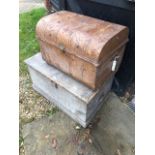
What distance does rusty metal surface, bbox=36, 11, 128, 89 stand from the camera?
1.57 meters

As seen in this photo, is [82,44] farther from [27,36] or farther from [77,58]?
[27,36]

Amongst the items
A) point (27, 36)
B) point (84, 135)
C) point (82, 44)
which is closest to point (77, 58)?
point (82, 44)

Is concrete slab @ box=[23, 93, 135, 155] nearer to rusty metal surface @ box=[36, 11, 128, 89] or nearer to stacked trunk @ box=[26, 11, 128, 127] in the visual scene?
stacked trunk @ box=[26, 11, 128, 127]

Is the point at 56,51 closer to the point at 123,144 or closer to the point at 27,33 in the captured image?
the point at 123,144

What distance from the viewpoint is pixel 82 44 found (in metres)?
1.59

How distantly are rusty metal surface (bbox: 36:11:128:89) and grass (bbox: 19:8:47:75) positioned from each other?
106 cm

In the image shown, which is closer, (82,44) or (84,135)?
(82,44)

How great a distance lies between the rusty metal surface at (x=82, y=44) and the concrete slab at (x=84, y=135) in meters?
0.58

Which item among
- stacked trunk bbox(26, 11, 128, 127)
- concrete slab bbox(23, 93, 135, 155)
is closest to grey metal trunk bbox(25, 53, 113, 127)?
stacked trunk bbox(26, 11, 128, 127)

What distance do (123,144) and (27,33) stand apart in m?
2.46

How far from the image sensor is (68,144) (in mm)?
1970

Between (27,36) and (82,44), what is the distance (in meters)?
2.04

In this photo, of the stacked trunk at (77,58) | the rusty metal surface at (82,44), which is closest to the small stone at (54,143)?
the stacked trunk at (77,58)
